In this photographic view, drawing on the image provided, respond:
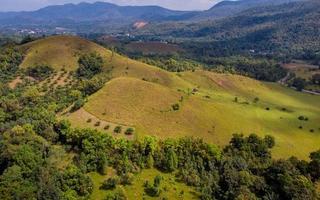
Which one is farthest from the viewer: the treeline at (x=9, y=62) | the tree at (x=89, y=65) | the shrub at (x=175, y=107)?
the tree at (x=89, y=65)

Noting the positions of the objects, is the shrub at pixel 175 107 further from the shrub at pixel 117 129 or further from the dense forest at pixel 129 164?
the shrub at pixel 117 129

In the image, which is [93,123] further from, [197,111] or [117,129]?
[197,111]

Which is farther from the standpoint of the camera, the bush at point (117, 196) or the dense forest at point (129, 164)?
the dense forest at point (129, 164)

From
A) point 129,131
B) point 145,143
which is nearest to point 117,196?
point 145,143

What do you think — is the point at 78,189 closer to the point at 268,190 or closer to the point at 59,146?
the point at 59,146

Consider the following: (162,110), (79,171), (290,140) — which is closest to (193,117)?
(162,110)

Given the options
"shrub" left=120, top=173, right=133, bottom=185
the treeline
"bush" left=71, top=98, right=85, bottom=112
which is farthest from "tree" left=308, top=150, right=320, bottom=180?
the treeline

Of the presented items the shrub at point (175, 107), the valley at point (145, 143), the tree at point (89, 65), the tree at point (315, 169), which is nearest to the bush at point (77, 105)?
the valley at point (145, 143)
